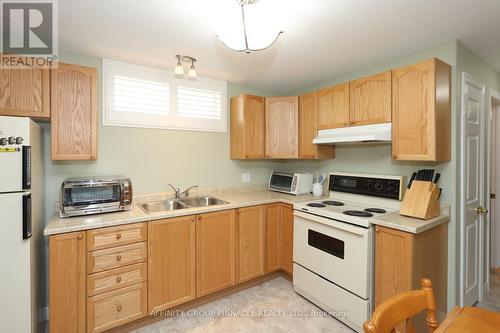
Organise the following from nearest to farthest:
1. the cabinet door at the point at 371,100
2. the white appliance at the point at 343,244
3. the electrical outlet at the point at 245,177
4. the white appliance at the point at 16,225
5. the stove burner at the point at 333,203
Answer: the white appliance at the point at 16,225 → the white appliance at the point at 343,244 → the cabinet door at the point at 371,100 → the stove burner at the point at 333,203 → the electrical outlet at the point at 245,177

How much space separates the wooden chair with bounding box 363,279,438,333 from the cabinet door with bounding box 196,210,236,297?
168 centimetres

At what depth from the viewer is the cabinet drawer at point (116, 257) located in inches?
70.7

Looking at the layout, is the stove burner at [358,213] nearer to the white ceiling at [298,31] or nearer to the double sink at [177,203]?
the double sink at [177,203]

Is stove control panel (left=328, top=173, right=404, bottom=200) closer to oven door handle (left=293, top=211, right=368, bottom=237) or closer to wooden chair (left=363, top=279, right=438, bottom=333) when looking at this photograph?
oven door handle (left=293, top=211, right=368, bottom=237)

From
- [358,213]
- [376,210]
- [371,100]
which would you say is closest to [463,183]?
[376,210]

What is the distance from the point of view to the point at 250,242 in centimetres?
261

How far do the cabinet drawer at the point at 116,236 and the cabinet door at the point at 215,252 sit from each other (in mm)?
487

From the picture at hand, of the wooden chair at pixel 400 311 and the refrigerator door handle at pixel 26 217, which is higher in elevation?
the refrigerator door handle at pixel 26 217

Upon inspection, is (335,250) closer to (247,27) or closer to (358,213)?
(358,213)

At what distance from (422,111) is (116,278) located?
2694 millimetres

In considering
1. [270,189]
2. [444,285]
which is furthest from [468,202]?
[270,189]

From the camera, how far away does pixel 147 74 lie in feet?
8.33

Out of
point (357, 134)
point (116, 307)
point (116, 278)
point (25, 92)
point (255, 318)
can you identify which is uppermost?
point (25, 92)

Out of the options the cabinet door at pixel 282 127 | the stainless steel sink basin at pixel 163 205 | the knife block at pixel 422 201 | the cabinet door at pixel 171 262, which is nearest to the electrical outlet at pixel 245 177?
the cabinet door at pixel 282 127
